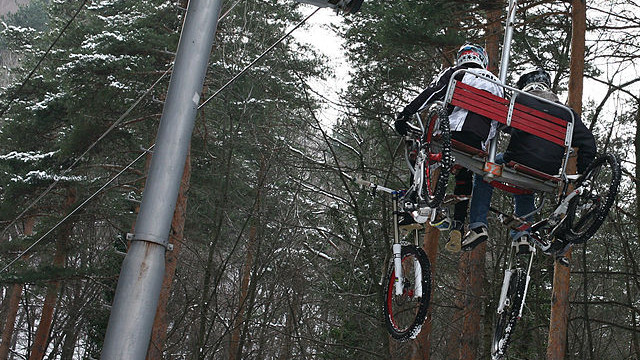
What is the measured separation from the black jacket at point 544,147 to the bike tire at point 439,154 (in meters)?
0.60

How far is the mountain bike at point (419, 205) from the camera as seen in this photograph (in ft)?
16.4

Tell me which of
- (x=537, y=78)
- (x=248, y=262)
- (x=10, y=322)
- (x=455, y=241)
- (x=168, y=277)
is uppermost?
(x=248, y=262)

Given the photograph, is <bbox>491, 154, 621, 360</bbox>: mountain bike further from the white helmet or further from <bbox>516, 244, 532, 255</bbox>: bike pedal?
the white helmet

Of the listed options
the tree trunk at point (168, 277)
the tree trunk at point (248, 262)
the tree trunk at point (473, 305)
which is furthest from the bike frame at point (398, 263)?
the tree trunk at point (168, 277)

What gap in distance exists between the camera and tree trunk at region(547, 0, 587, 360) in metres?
8.56

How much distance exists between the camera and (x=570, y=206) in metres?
5.26

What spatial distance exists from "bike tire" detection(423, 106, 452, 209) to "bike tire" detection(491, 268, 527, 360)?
1165 mm

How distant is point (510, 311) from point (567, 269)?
3.35m

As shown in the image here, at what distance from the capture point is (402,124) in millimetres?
5570

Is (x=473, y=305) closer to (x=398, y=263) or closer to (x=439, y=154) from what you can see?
(x=398, y=263)

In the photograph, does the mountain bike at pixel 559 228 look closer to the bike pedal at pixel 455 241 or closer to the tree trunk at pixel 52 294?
the bike pedal at pixel 455 241

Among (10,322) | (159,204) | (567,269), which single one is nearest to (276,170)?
(567,269)

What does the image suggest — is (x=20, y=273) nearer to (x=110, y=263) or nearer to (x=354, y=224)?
(x=110, y=263)

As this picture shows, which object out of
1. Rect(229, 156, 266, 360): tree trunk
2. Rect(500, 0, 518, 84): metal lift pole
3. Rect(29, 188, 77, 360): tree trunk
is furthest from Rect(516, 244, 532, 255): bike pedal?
Rect(29, 188, 77, 360): tree trunk
